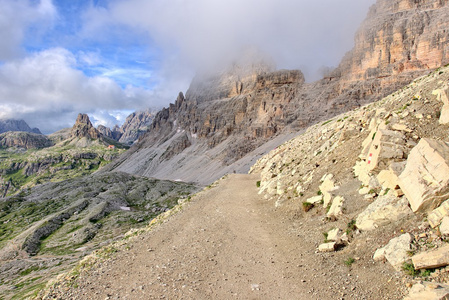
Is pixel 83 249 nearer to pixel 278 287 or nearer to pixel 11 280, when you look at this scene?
pixel 11 280

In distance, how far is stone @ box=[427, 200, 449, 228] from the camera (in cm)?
1111

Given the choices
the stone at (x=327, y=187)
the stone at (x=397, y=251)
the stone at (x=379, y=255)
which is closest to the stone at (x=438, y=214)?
the stone at (x=397, y=251)

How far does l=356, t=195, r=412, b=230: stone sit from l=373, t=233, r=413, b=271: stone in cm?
156

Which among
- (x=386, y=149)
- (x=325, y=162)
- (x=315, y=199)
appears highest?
(x=386, y=149)

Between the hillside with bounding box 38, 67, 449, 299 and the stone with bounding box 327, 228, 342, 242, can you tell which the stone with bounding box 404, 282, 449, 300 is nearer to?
the hillside with bounding box 38, 67, 449, 299

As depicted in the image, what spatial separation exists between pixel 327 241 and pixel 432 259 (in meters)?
5.75

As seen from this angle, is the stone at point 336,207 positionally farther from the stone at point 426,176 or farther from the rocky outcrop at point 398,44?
the rocky outcrop at point 398,44

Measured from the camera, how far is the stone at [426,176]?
11.9 meters

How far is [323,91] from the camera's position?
143250 millimetres

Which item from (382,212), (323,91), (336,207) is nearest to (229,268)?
(336,207)

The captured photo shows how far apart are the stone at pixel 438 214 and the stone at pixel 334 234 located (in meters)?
4.51

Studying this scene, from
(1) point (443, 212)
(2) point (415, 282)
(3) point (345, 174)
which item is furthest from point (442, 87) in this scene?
(2) point (415, 282)

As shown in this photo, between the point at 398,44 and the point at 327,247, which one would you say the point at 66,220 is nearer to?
the point at 327,247

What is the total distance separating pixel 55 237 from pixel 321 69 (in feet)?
578
